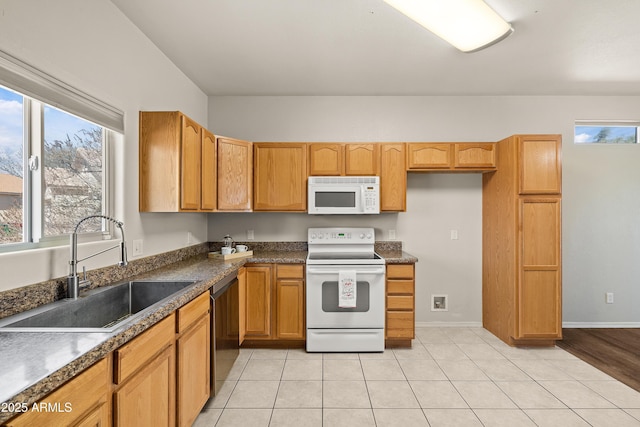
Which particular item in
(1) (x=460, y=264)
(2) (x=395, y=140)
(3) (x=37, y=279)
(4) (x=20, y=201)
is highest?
(2) (x=395, y=140)

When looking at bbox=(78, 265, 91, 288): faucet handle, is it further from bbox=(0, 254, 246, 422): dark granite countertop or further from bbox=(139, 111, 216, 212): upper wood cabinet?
bbox=(139, 111, 216, 212): upper wood cabinet

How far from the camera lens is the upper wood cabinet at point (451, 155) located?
11.0 feet

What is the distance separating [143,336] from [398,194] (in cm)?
263

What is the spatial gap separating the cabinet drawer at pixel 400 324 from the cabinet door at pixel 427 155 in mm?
1488

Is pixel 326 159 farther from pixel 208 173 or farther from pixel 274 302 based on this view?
pixel 274 302

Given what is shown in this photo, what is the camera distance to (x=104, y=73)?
195cm

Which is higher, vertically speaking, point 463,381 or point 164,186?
point 164,186

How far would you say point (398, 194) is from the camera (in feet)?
10.9

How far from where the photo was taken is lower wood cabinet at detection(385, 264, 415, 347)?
118 inches

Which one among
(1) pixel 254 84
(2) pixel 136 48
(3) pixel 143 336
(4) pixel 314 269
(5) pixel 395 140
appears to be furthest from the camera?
(5) pixel 395 140

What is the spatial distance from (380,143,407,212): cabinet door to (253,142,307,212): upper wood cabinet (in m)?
0.81

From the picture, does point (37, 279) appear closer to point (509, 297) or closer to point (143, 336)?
point (143, 336)

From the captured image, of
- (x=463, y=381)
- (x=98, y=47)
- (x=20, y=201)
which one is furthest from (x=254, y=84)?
(x=463, y=381)

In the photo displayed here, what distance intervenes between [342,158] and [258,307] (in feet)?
5.58
